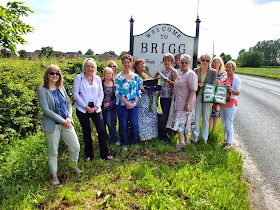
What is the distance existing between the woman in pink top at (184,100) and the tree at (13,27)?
2.87 metres

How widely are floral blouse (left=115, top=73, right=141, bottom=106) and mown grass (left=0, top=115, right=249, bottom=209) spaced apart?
1.03 meters

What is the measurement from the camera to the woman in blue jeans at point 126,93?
4301mm

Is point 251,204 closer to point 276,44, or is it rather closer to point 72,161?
point 72,161

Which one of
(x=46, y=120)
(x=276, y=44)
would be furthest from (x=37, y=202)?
(x=276, y=44)

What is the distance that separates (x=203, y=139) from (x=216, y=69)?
1.56 meters

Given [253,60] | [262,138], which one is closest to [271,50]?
[253,60]

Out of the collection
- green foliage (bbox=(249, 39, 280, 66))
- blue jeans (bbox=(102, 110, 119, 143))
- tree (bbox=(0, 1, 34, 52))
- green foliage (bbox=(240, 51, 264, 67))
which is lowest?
blue jeans (bbox=(102, 110, 119, 143))

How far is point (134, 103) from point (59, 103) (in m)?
1.54

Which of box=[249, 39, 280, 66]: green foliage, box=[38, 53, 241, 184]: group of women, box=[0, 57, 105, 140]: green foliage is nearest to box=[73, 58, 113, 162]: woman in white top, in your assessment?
box=[38, 53, 241, 184]: group of women

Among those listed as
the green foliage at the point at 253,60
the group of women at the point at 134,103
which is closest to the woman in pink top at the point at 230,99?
the group of women at the point at 134,103

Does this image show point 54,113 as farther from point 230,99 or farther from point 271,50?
point 271,50

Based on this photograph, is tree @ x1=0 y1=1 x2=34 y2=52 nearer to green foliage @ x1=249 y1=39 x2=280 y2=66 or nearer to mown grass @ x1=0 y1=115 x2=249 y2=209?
mown grass @ x1=0 y1=115 x2=249 y2=209

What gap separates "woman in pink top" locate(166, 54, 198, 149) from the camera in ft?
14.4

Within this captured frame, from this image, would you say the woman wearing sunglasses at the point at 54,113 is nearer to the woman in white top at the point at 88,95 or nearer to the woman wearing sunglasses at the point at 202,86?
the woman in white top at the point at 88,95
